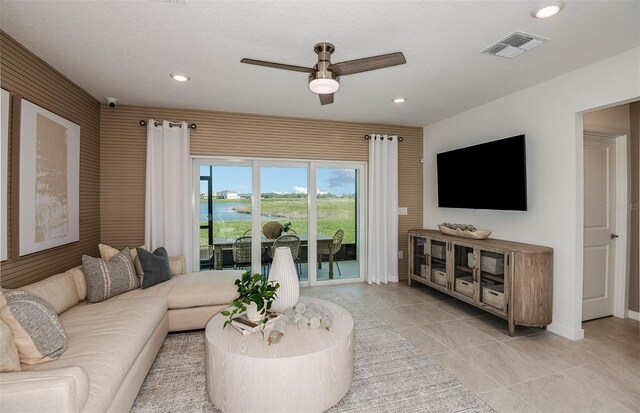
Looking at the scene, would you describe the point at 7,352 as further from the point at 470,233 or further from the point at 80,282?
the point at 470,233

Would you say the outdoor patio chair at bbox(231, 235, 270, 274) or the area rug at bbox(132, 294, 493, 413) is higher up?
the outdoor patio chair at bbox(231, 235, 270, 274)

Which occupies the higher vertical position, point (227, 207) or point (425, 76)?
point (425, 76)

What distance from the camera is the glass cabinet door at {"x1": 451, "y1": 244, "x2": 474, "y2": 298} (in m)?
3.73

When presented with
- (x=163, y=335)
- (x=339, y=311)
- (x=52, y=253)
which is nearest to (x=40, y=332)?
(x=163, y=335)

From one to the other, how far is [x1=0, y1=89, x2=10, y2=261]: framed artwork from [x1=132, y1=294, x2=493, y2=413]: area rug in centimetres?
148

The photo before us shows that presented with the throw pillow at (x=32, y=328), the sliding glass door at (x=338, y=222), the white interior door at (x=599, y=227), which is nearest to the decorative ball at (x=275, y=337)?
the throw pillow at (x=32, y=328)

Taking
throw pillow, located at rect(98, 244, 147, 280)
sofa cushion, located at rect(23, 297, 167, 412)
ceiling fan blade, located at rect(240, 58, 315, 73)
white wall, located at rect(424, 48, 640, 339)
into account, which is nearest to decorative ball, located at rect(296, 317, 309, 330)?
sofa cushion, located at rect(23, 297, 167, 412)

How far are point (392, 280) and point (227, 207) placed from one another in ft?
9.62

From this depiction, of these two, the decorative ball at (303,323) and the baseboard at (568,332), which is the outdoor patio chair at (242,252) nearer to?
the decorative ball at (303,323)

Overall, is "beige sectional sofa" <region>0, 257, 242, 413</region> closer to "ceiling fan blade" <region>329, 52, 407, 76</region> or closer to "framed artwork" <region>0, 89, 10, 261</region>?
"framed artwork" <region>0, 89, 10, 261</region>

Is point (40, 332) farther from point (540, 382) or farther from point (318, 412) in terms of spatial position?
point (540, 382)

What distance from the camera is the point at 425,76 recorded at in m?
3.15

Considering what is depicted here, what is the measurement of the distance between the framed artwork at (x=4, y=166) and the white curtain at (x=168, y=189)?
1.75 meters

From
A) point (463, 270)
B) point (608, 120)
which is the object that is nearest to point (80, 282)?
point (463, 270)
